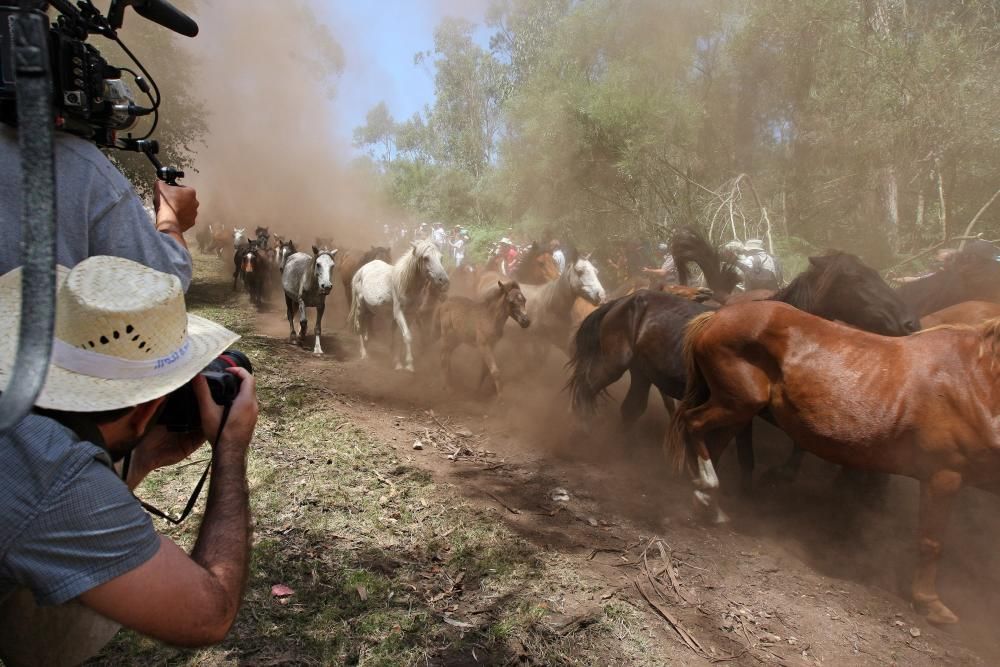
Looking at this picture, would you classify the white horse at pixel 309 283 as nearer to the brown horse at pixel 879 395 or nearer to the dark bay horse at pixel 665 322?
the dark bay horse at pixel 665 322

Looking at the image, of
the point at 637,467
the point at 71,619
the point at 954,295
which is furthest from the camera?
the point at 954,295

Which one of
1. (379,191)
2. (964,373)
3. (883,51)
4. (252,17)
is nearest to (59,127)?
(964,373)

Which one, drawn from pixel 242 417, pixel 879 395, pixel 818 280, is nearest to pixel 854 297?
pixel 818 280

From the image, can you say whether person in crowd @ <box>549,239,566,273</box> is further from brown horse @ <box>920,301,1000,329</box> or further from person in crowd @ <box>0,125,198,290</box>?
person in crowd @ <box>0,125,198,290</box>

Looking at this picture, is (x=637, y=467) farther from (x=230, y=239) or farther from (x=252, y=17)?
(x=252, y=17)

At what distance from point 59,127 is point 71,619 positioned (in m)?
1.47

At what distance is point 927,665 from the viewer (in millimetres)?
3346

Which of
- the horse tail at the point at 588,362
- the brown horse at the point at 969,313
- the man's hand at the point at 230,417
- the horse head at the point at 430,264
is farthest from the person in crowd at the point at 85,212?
the horse head at the point at 430,264

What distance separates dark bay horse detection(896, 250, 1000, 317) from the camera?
662cm

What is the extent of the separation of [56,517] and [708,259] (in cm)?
836

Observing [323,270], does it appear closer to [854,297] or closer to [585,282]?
[585,282]

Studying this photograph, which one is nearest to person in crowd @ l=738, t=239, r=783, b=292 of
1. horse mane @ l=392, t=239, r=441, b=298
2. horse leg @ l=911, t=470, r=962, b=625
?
horse mane @ l=392, t=239, r=441, b=298

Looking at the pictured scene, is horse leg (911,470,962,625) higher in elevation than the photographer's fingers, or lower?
lower

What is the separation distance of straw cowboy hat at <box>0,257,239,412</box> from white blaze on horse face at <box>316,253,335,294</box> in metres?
9.33
